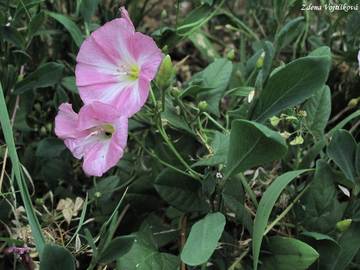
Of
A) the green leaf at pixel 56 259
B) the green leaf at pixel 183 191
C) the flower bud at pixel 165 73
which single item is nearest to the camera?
the green leaf at pixel 56 259

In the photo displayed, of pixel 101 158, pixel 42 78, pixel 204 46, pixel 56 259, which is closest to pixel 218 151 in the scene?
pixel 101 158

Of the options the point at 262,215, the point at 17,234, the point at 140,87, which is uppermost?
the point at 140,87

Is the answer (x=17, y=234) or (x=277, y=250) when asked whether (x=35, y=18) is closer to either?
(x=17, y=234)

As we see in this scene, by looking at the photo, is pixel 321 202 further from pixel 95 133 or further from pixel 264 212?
pixel 95 133

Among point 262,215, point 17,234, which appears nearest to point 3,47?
point 17,234

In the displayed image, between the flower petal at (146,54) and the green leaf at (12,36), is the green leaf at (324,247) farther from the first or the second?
the green leaf at (12,36)

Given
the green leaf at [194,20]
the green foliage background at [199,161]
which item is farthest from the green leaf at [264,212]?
the green leaf at [194,20]

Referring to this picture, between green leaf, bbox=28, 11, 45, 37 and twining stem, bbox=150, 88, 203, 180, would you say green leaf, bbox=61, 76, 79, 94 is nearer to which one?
green leaf, bbox=28, 11, 45, 37
